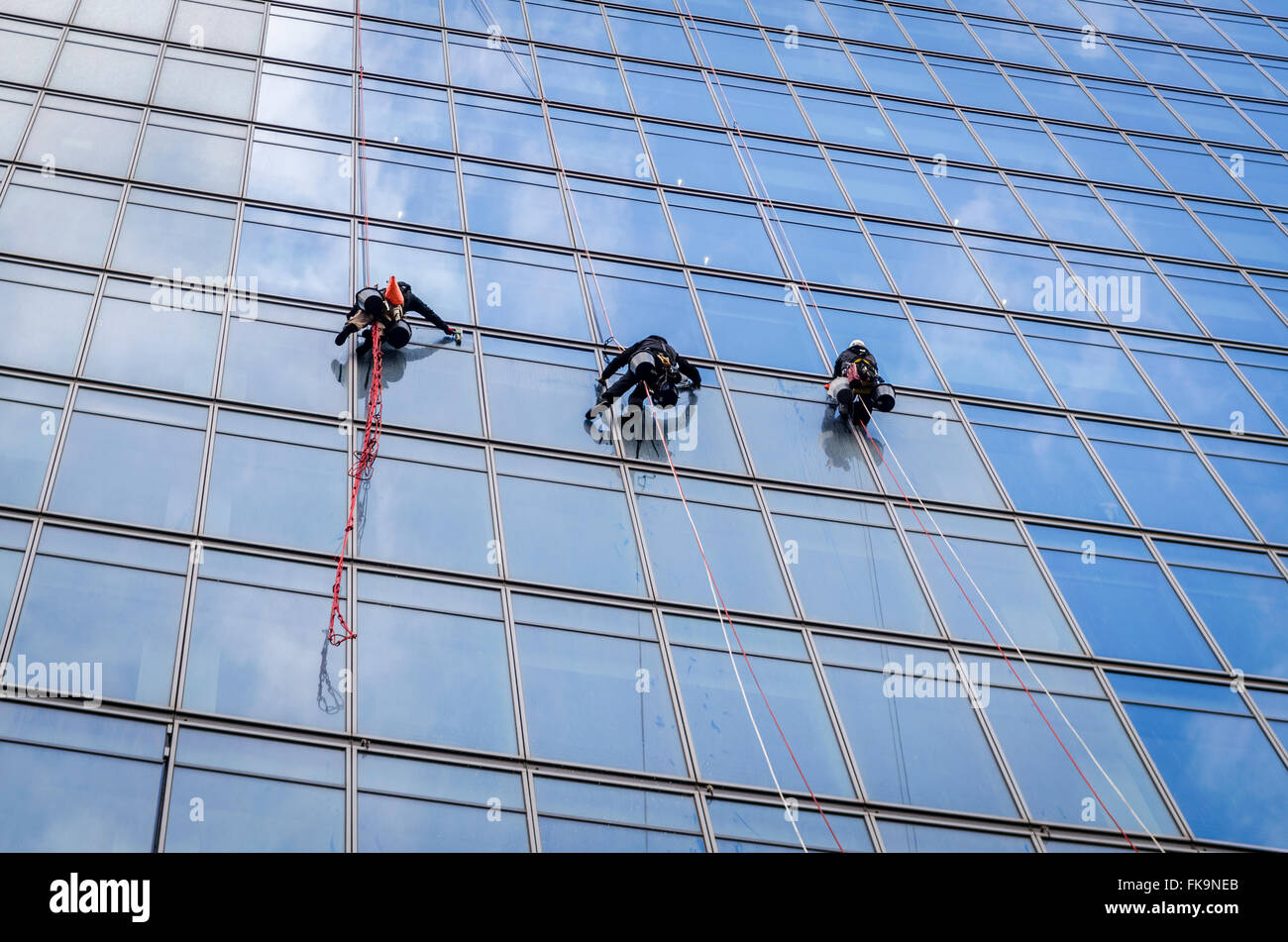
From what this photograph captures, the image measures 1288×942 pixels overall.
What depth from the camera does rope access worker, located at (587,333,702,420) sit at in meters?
16.3

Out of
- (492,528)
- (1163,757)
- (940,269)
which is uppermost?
(940,269)

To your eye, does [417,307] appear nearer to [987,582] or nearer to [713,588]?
[713,588]

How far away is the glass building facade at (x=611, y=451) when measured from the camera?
12477 mm

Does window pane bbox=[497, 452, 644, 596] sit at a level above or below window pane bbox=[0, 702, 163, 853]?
above

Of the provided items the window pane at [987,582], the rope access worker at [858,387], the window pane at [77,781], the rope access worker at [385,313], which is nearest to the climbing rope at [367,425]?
the rope access worker at [385,313]

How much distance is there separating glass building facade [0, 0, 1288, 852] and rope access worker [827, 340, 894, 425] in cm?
44

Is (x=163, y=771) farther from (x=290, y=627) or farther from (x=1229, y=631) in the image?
(x=1229, y=631)

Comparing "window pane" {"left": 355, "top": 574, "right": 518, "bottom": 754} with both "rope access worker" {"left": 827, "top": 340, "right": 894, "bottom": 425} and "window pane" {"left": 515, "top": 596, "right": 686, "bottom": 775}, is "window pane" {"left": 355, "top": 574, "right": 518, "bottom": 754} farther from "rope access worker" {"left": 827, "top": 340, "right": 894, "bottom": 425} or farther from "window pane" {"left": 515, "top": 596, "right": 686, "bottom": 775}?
"rope access worker" {"left": 827, "top": 340, "right": 894, "bottom": 425}

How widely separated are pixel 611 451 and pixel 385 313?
2.99 metres

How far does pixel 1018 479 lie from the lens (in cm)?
1759

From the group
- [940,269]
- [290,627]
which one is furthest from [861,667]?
[940,269]

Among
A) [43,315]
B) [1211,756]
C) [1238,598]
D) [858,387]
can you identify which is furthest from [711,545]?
[43,315]

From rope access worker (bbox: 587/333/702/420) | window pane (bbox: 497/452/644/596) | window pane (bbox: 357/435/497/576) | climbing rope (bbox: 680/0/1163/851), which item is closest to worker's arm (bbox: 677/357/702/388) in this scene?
rope access worker (bbox: 587/333/702/420)
